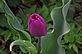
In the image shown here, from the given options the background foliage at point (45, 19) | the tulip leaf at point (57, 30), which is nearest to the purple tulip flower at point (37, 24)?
the tulip leaf at point (57, 30)

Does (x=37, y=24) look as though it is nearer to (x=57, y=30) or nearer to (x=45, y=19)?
(x=57, y=30)

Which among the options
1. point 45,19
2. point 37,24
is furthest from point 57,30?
point 45,19

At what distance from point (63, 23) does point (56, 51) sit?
12 centimetres

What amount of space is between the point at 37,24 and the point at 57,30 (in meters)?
0.11

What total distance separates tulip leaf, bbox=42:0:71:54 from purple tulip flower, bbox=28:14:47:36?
0.07 m

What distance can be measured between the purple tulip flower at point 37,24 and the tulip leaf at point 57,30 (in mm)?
70

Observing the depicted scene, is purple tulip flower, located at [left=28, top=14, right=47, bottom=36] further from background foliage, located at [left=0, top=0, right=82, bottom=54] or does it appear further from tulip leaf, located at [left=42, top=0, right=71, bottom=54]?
background foliage, located at [left=0, top=0, right=82, bottom=54]

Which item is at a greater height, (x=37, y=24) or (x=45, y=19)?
(x=45, y=19)

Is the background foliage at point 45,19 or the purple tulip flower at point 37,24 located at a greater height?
the background foliage at point 45,19

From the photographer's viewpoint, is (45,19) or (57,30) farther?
(45,19)

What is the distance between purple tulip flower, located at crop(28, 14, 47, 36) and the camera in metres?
0.95

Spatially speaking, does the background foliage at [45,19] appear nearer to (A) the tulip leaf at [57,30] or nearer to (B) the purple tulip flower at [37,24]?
(A) the tulip leaf at [57,30]

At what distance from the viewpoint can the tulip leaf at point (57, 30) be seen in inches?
40.4

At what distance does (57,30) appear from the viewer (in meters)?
1.04
